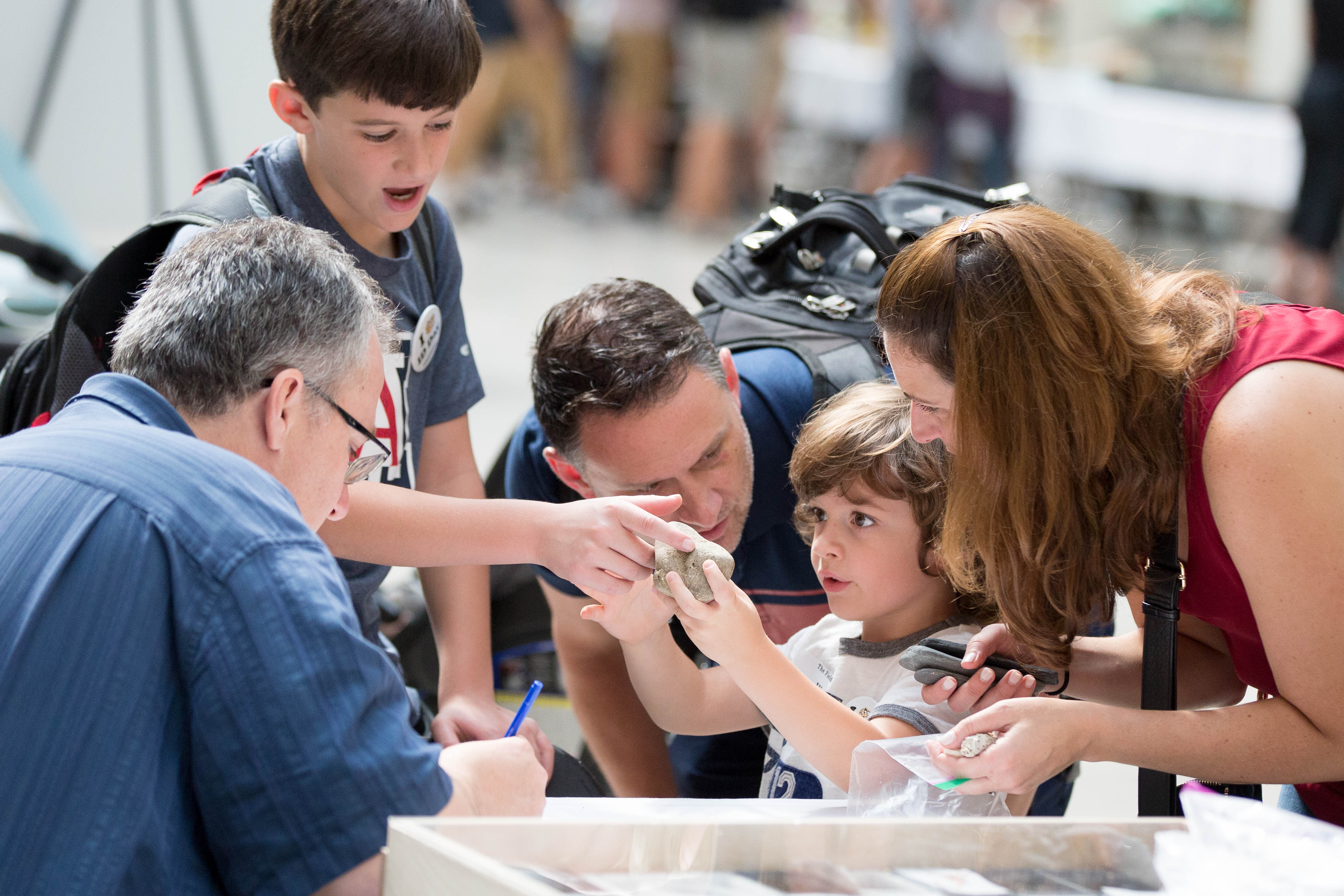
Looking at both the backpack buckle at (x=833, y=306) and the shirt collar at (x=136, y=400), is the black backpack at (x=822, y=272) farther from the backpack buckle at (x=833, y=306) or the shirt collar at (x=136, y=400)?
the shirt collar at (x=136, y=400)

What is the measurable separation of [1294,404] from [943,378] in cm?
38

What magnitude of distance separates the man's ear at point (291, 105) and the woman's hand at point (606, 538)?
66 centimetres

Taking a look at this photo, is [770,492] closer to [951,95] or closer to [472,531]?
[472,531]

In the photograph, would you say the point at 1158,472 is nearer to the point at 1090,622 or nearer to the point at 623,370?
the point at 1090,622

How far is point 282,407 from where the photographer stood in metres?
1.20

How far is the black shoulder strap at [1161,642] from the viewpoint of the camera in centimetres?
149

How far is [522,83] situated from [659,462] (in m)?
6.65

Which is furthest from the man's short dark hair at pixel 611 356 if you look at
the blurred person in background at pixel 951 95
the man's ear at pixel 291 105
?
the blurred person in background at pixel 951 95

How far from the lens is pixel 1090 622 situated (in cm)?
167

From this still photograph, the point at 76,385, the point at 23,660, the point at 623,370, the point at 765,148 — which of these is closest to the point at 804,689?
the point at 623,370

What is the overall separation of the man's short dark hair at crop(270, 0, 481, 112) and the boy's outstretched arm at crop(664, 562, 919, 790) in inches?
29.8

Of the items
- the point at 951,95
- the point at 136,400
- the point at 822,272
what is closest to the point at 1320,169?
the point at 951,95

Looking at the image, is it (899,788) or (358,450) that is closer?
(358,450)

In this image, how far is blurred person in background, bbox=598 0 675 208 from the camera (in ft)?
26.0
